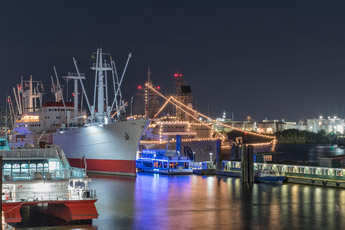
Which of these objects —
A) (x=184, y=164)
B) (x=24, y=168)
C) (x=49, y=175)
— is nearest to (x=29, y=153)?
(x=24, y=168)

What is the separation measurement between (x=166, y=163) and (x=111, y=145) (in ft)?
25.2

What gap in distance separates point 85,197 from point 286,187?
2418cm

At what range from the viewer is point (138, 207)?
34.0 meters

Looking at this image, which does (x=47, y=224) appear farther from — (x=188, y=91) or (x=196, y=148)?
(x=188, y=91)

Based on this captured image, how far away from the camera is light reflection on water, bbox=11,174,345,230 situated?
91.9ft

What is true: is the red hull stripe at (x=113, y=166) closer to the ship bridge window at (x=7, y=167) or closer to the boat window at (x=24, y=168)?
the boat window at (x=24, y=168)

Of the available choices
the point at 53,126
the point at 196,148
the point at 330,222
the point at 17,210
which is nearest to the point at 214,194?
the point at 330,222

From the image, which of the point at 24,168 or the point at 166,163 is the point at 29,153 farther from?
the point at 166,163

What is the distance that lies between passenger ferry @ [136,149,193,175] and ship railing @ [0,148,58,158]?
99.2 feet

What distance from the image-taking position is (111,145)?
5634cm

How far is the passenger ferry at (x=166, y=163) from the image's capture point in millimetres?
59750

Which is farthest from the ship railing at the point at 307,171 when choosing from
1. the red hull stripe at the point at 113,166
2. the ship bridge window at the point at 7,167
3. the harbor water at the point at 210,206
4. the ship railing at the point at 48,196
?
the ship bridge window at the point at 7,167

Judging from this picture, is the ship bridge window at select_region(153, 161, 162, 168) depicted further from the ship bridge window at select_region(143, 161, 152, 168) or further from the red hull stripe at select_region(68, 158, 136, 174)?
the red hull stripe at select_region(68, 158, 136, 174)

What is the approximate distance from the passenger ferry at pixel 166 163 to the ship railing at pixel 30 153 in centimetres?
3023
